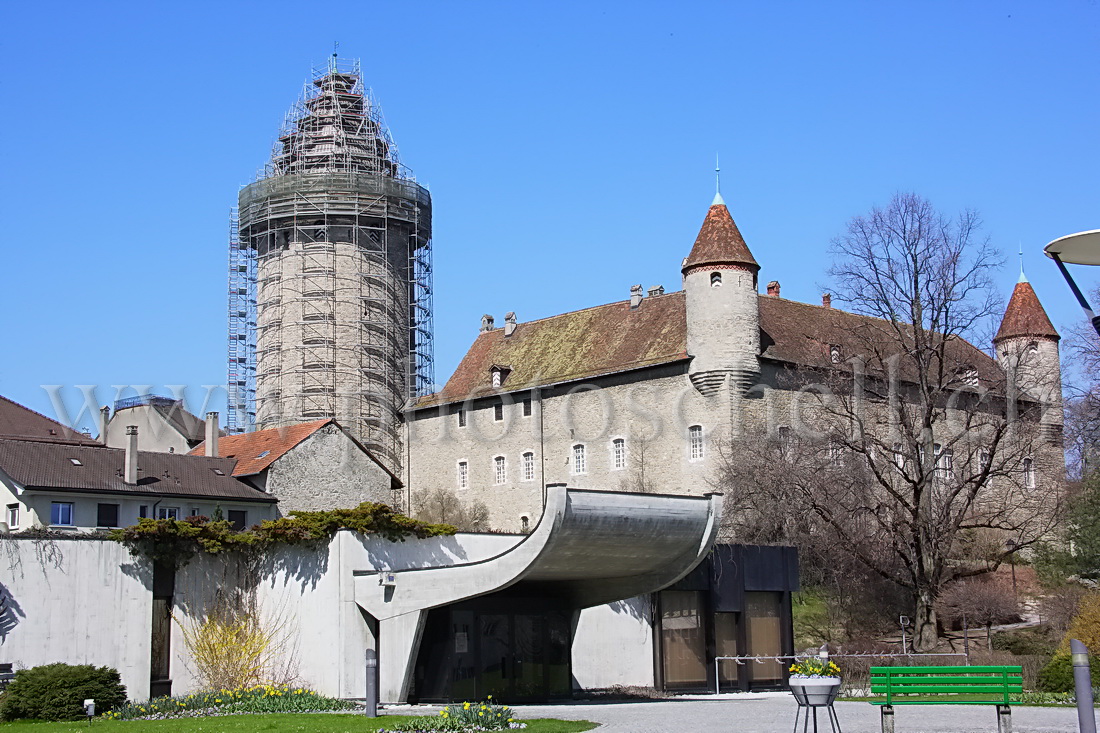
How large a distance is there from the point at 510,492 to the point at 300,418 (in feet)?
37.1

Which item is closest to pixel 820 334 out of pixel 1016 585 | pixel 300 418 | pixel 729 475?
pixel 729 475

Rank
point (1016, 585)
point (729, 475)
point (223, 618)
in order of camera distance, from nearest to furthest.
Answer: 1. point (223, 618)
2. point (1016, 585)
3. point (729, 475)

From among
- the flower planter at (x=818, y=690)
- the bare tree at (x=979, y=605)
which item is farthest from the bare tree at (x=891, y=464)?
the flower planter at (x=818, y=690)

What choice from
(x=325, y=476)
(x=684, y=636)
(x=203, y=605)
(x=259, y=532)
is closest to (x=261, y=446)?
(x=325, y=476)

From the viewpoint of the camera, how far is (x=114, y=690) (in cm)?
2097

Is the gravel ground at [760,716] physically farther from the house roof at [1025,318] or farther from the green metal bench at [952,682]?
the house roof at [1025,318]

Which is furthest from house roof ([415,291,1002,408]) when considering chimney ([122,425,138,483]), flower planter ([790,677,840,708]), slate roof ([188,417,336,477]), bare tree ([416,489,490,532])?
flower planter ([790,677,840,708])

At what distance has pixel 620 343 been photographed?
54.1m

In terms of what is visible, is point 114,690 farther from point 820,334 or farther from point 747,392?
point 820,334

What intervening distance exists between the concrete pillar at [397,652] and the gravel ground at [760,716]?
1.22 meters

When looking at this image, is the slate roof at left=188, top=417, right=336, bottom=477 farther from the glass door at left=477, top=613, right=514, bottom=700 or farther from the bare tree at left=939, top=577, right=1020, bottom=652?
the glass door at left=477, top=613, right=514, bottom=700

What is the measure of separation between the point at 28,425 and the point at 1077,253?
45.1m

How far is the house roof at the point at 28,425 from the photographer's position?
48.2 m

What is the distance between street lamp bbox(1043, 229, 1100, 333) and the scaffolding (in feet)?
170
